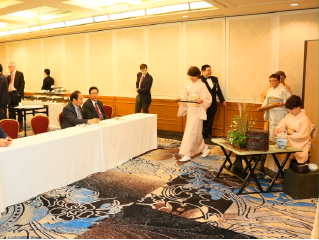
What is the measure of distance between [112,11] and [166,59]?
1819 millimetres

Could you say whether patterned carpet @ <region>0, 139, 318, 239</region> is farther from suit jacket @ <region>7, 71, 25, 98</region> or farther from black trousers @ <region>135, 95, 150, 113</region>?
suit jacket @ <region>7, 71, 25, 98</region>

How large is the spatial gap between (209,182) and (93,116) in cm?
240

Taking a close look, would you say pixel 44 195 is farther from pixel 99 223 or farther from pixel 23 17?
pixel 23 17

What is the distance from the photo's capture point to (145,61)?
9.20 metres

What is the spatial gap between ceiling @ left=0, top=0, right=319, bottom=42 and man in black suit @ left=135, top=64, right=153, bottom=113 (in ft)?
4.27

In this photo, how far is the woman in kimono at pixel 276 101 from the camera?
235 inches

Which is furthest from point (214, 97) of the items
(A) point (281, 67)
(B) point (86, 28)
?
(B) point (86, 28)

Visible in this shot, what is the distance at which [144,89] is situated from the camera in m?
8.27

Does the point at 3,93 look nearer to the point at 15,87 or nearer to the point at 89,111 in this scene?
the point at 15,87

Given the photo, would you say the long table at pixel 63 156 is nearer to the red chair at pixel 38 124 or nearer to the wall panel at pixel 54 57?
the red chair at pixel 38 124

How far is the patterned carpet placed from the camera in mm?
3291

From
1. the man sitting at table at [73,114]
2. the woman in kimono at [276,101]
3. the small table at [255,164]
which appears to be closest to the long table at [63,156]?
the man sitting at table at [73,114]

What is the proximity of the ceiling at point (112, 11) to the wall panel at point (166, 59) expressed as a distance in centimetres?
35

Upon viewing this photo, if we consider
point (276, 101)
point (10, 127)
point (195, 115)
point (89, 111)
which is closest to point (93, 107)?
point (89, 111)
